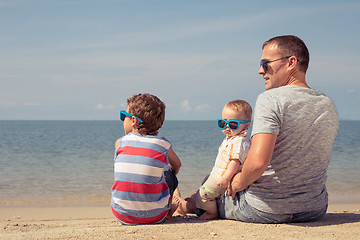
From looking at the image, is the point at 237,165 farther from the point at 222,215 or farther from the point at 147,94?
the point at 147,94

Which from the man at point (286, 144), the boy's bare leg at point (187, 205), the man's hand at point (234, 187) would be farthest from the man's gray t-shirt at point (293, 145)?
the boy's bare leg at point (187, 205)

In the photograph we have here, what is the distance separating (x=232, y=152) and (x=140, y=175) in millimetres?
830

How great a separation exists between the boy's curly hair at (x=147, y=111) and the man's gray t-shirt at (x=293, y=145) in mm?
912

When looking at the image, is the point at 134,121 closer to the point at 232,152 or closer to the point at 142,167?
the point at 142,167

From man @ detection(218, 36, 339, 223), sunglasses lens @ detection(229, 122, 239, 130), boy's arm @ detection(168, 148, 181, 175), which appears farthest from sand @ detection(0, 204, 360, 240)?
sunglasses lens @ detection(229, 122, 239, 130)

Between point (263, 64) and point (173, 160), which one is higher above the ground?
point (263, 64)

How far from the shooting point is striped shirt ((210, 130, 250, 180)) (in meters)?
3.21

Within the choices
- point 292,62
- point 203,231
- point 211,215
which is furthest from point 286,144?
point 211,215

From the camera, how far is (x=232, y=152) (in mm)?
3234

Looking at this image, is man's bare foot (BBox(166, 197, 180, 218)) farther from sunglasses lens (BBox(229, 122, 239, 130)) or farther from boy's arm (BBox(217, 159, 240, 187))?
sunglasses lens (BBox(229, 122, 239, 130))

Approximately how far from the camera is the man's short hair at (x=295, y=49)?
117 inches

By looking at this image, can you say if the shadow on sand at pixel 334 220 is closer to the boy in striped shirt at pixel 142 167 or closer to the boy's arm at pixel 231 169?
the boy's arm at pixel 231 169

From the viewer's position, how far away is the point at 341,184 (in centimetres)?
836

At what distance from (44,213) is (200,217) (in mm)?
3314
